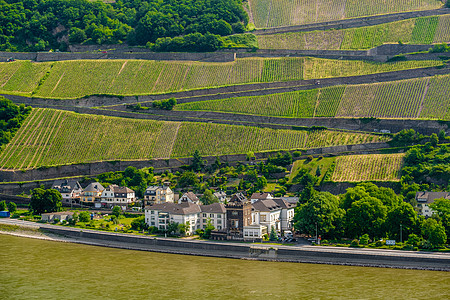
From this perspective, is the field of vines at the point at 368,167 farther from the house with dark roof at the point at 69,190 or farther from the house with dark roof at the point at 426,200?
the house with dark roof at the point at 69,190

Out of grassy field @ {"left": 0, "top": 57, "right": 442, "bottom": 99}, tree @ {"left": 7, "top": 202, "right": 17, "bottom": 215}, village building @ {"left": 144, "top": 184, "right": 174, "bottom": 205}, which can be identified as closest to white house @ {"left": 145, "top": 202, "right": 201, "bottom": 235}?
village building @ {"left": 144, "top": 184, "right": 174, "bottom": 205}

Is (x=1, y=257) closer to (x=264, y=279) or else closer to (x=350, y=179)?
(x=264, y=279)

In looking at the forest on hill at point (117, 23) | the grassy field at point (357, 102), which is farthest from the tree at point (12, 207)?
the forest on hill at point (117, 23)

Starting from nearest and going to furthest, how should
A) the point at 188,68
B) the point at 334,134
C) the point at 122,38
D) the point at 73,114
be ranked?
the point at 334,134 → the point at 73,114 → the point at 188,68 → the point at 122,38

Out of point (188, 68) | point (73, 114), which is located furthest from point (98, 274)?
point (188, 68)

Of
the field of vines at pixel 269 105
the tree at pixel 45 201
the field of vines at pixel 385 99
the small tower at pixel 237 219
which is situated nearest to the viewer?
the small tower at pixel 237 219

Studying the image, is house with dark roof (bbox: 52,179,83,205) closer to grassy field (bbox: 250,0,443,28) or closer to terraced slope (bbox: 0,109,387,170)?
terraced slope (bbox: 0,109,387,170)

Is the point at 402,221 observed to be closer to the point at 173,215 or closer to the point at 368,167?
the point at 368,167
